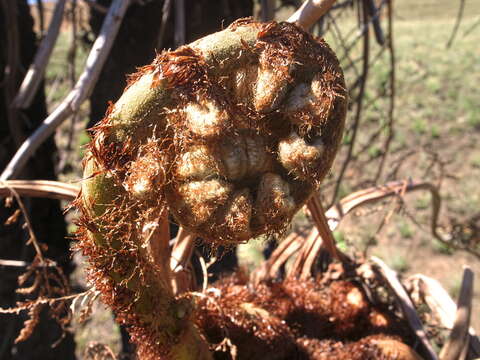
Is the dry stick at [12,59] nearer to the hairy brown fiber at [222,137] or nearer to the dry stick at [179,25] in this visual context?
the dry stick at [179,25]

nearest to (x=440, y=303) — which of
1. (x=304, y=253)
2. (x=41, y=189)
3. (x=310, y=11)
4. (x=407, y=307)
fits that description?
(x=407, y=307)

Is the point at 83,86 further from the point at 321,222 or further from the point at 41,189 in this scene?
the point at 321,222

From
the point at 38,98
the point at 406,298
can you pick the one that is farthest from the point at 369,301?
the point at 38,98

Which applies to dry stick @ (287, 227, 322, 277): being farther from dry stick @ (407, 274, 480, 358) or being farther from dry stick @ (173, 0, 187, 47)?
dry stick @ (173, 0, 187, 47)

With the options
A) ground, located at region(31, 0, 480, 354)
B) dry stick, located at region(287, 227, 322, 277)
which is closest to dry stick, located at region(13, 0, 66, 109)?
dry stick, located at region(287, 227, 322, 277)

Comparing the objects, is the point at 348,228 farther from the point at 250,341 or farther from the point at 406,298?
the point at 250,341

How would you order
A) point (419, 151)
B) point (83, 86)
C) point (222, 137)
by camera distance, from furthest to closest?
point (419, 151) → point (83, 86) → point (222, 137)
